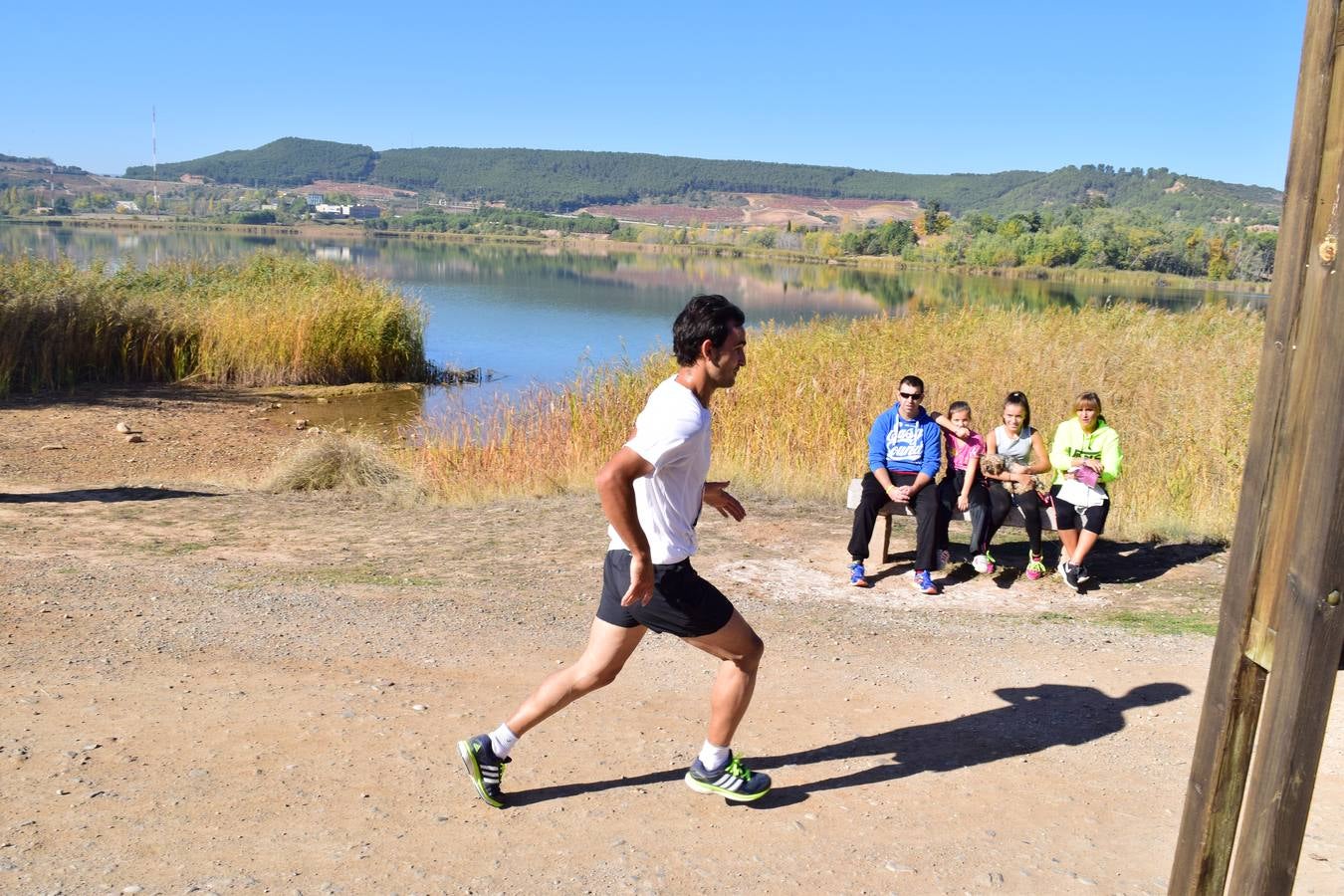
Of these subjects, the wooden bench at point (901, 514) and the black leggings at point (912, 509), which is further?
the wooden bench at point (901, 514)

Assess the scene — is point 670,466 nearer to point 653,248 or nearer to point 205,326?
point 205,326

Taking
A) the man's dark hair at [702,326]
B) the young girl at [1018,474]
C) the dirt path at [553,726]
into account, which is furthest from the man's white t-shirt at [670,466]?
the young girl at [1018,474]

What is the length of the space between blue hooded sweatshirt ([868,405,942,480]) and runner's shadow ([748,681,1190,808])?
239 cm

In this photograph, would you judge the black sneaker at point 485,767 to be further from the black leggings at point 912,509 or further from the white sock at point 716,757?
the black leggings at point 912,509

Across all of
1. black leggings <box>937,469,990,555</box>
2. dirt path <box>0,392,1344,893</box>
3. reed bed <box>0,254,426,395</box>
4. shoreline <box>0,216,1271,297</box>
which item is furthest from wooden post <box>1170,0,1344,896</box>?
shoreline <box>0,216,1271,297</box>

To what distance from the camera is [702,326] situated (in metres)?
3.88

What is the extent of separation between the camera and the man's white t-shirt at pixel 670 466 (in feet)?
12.4

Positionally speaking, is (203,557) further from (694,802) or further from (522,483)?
(694,802)

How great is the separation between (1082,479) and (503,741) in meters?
4.98

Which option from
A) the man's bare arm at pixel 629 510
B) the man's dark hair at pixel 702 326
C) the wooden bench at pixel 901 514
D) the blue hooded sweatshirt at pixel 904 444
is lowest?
the wooden bench at pixel 901 514

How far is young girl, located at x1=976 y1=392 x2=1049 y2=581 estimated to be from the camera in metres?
7.87

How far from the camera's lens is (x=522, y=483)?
436 inches

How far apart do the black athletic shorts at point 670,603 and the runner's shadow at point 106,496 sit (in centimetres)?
772

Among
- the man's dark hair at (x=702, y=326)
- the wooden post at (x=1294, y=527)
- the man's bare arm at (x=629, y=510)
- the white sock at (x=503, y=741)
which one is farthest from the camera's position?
the white sock at (x=503, y=741)
